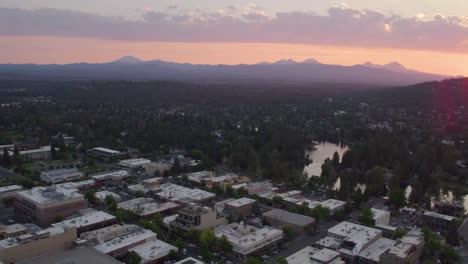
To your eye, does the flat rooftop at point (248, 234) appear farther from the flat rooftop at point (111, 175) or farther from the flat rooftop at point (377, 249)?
the flat rooftop at point (111, 175)

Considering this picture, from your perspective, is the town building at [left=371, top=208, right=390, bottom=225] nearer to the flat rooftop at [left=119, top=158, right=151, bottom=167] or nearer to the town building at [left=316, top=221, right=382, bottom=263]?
the town building at [left=316, top=221, right=382, bottom=263]

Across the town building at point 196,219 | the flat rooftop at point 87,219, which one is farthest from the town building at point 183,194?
the flat rooftop at point 87,219

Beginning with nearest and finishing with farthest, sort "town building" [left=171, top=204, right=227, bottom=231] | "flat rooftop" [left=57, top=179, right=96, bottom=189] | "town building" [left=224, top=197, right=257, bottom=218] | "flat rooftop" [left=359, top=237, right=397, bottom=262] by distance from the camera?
1. "flat rooftop" [left=359, top=237, right=397, bottom=262]
2. "town building" [left=171, top=204, right=227, bottom=231]
3. "town building" [left=224, top=197, right=257, bottom=218]
4. "flat rooftop" [left=57, top=179, right=96, bottom=189]

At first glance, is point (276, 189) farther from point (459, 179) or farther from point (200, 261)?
point (459, 179)

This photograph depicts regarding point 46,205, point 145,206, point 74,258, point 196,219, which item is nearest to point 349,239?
point 196,219

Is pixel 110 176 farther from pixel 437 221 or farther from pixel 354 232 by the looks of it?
pixel 437 221

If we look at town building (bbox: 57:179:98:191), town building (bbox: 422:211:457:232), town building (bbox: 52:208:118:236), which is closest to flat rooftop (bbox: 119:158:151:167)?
town building (bbox: 57:179:98:191)
